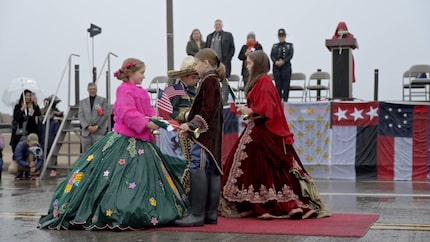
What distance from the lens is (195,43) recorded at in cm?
1691

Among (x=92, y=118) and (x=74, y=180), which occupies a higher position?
(x=92, y=118)

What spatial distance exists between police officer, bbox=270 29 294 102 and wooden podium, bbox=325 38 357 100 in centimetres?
95

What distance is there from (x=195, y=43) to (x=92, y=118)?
319 cm

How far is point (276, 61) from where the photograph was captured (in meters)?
16.5

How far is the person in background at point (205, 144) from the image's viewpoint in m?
7.48

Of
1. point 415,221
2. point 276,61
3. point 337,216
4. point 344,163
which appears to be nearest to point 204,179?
point 337,216

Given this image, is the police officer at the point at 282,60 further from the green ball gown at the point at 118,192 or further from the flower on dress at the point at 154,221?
the flower on dress at the point at 154,221

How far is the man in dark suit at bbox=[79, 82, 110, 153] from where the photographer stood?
1511 cm

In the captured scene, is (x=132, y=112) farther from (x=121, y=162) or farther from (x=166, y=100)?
(x=166, y=100)

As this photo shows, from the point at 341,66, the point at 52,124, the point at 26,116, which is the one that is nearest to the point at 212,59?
the point at 341,66

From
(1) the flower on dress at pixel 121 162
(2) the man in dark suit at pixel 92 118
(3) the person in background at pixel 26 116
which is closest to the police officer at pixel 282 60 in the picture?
(2) the man in dark suit at pixel 92 118

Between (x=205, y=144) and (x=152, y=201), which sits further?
(x=205, y=144)

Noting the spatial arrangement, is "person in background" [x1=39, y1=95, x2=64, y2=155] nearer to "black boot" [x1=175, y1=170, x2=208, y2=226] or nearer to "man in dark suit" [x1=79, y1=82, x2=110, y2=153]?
"man in dark suit" [x1=79, y1=82, x2=110, y2=153]

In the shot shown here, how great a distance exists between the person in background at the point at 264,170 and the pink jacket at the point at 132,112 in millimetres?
1113
